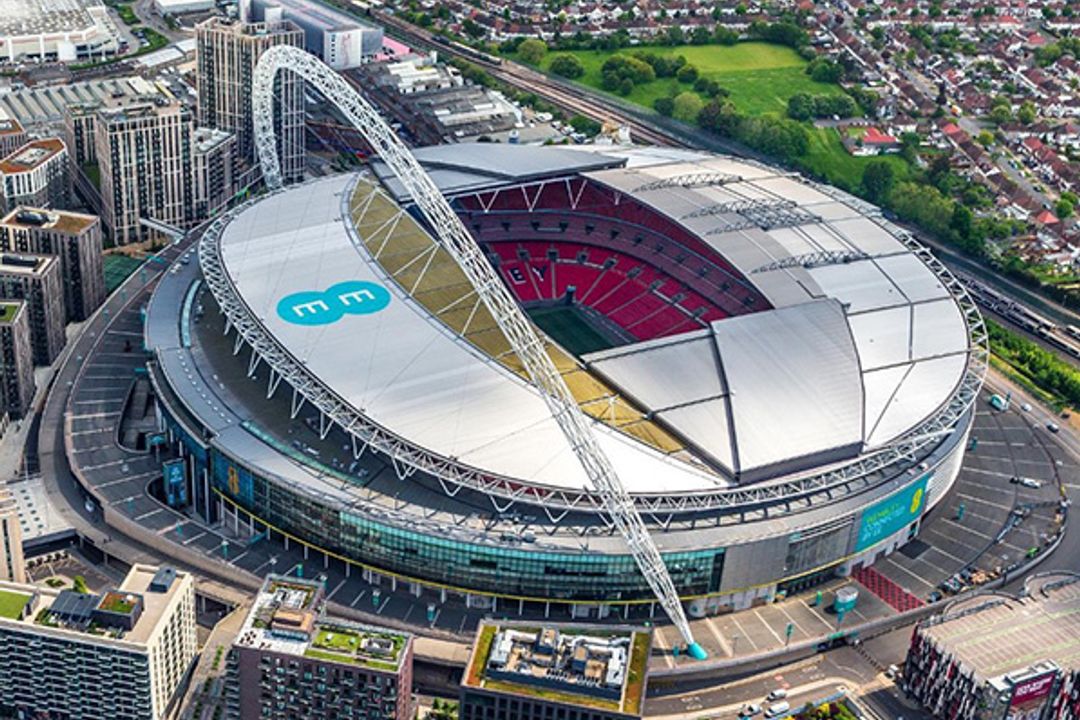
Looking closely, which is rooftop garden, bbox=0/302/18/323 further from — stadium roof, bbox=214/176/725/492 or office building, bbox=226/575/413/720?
office building, bbox=226/575/413/720

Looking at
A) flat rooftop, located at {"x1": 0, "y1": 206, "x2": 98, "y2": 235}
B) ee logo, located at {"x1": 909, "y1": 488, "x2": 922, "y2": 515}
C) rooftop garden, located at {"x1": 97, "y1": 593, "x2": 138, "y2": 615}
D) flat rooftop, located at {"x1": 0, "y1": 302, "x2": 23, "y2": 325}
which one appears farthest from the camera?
flat rooftop, located at {"x1": 0, "y1": 206, "x2": 98, "y2": 235}

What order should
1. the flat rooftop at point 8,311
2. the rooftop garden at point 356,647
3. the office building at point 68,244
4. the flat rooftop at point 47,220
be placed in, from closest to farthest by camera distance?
the rooftop garden at point 356,647 → the flat rooftop at point 8,311 → the office building at point 68,244 → the flat rooftop at point 47,220

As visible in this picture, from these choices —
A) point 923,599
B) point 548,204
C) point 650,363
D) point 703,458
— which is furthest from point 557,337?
point 923,599

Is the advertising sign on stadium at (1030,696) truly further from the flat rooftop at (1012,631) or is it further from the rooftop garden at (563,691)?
the rooftop garden at (563,691)

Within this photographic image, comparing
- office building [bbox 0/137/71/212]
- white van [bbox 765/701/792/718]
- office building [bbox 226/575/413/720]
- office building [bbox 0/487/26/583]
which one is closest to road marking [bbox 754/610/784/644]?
white van [bbox 765/701/792/718]

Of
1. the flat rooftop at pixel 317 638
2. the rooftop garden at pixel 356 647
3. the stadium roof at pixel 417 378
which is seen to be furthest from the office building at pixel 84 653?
the stadium roof at pixel 417 378

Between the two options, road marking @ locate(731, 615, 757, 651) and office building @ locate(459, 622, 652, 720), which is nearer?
office building @ locate(459, 622, 652, 720)

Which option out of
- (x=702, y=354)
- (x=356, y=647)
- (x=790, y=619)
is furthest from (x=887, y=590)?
(x=356, y=647)
